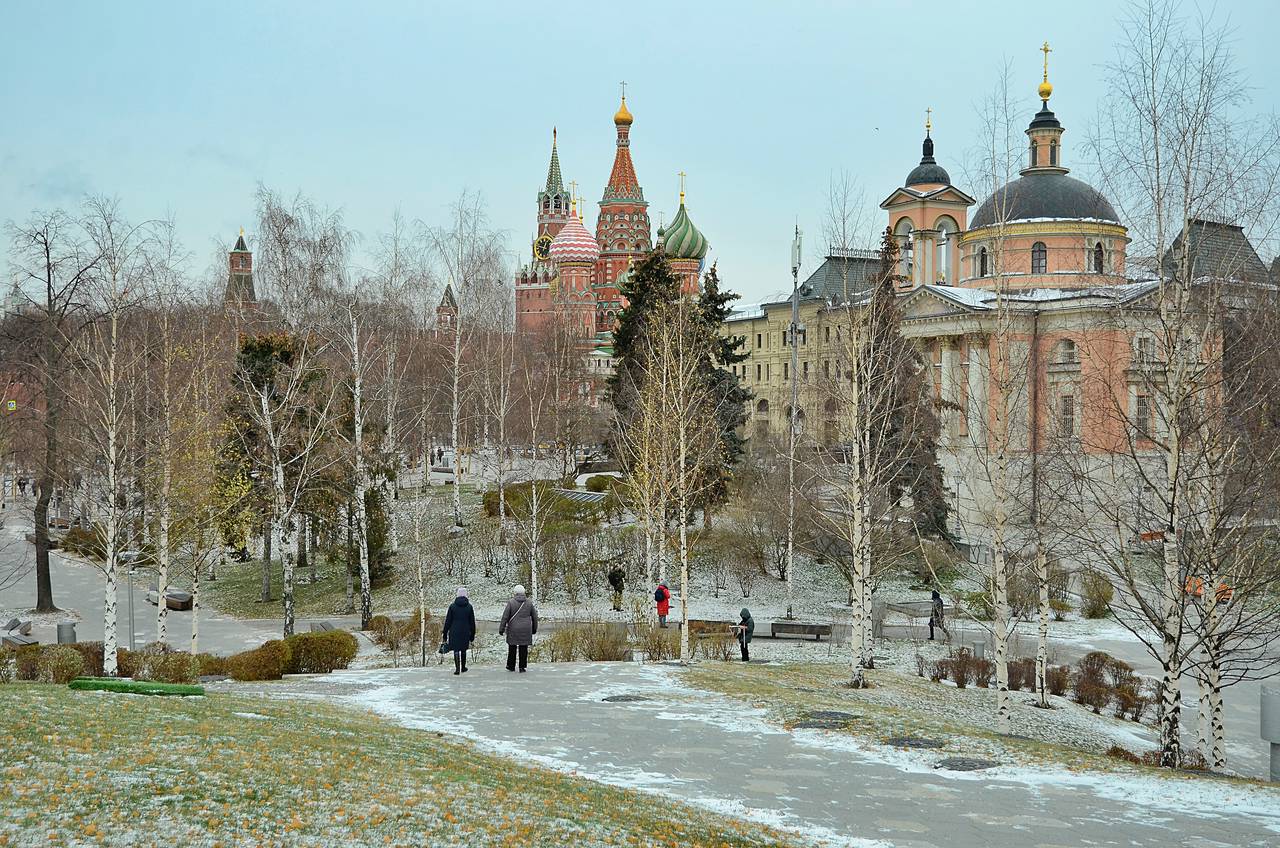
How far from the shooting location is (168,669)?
17.7 metres

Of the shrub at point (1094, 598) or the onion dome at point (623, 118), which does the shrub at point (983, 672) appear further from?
the onion dome at point (623, 118)

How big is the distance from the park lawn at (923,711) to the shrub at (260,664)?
718 centimetres

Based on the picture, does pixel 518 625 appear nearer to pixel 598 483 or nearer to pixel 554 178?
pixel 598 483

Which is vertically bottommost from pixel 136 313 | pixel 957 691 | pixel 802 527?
pixel 957 691

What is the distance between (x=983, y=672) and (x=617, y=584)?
12.9m

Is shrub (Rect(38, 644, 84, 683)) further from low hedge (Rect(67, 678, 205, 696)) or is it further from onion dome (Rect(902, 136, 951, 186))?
onion dome (Rect(902, 136, 951, 186))

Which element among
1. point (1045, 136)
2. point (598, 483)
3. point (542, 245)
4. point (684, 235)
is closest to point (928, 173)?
point (1045, 136)

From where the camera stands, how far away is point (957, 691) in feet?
69.8

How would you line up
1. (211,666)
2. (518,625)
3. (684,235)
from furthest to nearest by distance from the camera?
(684,235), (518,625), (211,666)

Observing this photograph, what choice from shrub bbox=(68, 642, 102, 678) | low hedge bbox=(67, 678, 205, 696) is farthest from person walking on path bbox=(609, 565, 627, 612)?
low hedge bbox=(67, 678, 205, 696)

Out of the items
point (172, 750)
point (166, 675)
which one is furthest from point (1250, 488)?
point (166, 675)

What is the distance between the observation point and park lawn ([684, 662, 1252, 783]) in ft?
46.5

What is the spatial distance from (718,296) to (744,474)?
7535 millimetres

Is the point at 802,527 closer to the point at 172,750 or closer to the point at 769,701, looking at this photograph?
the point at 769,701
